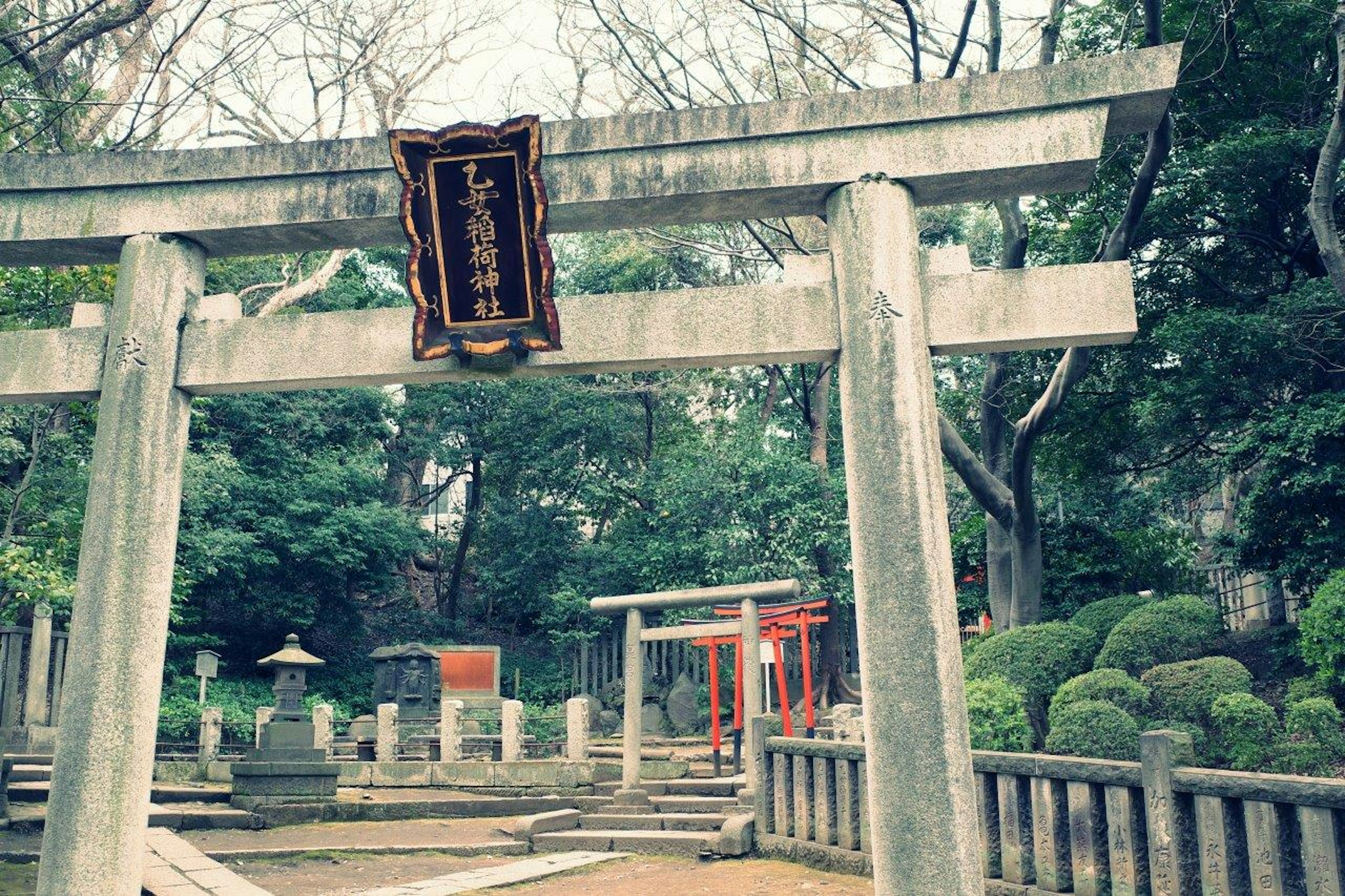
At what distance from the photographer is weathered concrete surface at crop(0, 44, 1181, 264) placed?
598 cm

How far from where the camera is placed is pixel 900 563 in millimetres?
5559

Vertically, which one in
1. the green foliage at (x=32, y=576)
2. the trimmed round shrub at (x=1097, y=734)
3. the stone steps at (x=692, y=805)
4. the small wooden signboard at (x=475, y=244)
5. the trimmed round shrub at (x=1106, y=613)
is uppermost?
the small wooden signboard at (x=475, y=244)

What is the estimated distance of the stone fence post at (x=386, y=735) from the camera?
57.6ft

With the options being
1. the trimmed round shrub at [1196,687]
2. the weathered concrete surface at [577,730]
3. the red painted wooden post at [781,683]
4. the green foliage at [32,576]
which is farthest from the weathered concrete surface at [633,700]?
the green foliage at [32,576]

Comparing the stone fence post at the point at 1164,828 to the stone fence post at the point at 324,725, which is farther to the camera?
the stone fence post at the point at 324,725

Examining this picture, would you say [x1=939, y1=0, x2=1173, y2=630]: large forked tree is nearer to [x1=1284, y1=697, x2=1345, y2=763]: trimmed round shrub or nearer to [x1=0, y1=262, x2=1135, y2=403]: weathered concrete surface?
[x1=1284, y1=697, x2=1345, y2=763]: trimmed round shrub

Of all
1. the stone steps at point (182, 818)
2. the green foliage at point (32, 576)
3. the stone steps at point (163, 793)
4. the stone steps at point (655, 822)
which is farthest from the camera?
the stone steps at point (163, 793)

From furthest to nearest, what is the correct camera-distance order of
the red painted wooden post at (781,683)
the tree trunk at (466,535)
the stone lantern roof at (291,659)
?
the tree trunk at (466,535) < the stone lantern roof at (291,659) < the red painted wooden post at (781,683)

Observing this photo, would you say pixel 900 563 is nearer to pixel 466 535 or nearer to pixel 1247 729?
pixel 1247 729

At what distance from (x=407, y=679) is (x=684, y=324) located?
17334mm

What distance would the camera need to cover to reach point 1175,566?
1683cm

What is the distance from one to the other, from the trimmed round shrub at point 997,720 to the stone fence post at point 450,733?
30.3 ft

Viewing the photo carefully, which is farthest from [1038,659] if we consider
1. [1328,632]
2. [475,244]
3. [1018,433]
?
[475,244]

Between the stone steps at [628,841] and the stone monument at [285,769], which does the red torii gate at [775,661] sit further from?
the stone monument at [285,769]
